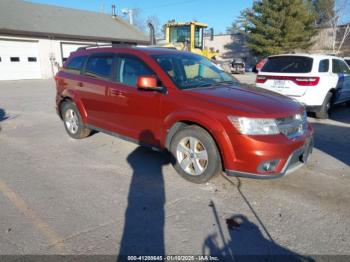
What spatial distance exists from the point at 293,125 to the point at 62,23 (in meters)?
25.5

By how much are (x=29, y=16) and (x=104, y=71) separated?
22.4 m

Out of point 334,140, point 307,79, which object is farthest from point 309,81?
point 334,140

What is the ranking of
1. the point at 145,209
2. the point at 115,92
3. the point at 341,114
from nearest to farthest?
1. the point at 145,209
2. the point at 115,92
3. the point at 341,114

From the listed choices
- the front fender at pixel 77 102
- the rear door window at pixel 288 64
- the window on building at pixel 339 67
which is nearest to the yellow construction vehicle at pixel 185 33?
the window on building at pixel 339 67

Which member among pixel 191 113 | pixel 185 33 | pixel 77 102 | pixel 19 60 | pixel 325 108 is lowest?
pixel 325 108

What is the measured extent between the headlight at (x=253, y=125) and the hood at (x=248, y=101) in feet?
0.20

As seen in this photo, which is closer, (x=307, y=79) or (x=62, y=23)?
(x=307, y=79)

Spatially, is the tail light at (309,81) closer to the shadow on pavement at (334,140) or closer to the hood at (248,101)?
the shadow on pavement at (334,140)

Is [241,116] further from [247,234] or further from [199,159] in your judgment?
[247,234]

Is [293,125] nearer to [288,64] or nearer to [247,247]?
[247,247]

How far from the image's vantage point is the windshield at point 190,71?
4.71 meters

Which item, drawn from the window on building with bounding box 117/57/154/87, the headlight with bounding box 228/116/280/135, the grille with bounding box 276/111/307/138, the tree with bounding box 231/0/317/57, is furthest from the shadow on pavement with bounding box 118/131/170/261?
the tree with bounding box 231/0/317/57

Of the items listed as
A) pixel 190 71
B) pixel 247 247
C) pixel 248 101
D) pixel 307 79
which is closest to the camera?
pixel 247 247

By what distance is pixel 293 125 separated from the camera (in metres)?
4.12
